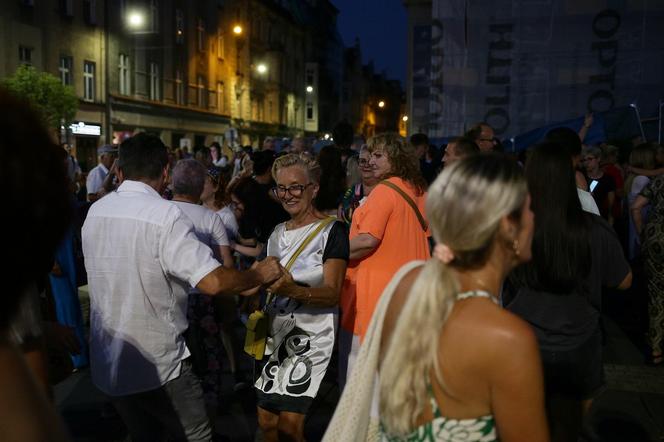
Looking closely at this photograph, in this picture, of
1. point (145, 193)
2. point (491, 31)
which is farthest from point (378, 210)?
point (491, 31)

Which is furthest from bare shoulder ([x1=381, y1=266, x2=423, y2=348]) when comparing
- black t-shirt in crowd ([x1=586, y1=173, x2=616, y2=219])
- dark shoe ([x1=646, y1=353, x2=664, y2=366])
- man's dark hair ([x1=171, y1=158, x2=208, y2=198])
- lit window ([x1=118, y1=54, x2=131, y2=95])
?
lit window ([x1=118, y1=54, x2=131, y2=95])

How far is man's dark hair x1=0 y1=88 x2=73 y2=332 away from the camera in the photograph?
1.05m

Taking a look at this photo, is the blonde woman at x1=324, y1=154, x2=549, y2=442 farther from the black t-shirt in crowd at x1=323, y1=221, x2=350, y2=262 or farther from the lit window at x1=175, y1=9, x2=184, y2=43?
the lit window at x1=175, y1=9, x2=184, y2=43

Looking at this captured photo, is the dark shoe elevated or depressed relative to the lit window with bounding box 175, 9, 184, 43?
depressed

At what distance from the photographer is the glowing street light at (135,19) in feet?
104

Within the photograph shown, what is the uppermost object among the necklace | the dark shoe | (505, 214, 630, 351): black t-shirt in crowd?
the necklace

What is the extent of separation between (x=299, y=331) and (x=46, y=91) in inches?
860

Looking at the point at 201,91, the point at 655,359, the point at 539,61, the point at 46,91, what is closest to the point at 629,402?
the point at 655,359

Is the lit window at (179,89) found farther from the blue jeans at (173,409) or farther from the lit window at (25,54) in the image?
the blue jeans at (173,409)

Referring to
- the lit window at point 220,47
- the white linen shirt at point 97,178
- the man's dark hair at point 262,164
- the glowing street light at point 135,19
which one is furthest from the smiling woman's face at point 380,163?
the lit window at point 220,47

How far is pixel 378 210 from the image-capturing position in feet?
14.0

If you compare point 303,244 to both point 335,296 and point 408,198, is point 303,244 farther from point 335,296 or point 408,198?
point 408,198

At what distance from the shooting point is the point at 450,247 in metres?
1.87

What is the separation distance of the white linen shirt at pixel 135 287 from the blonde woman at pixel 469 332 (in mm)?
1480
